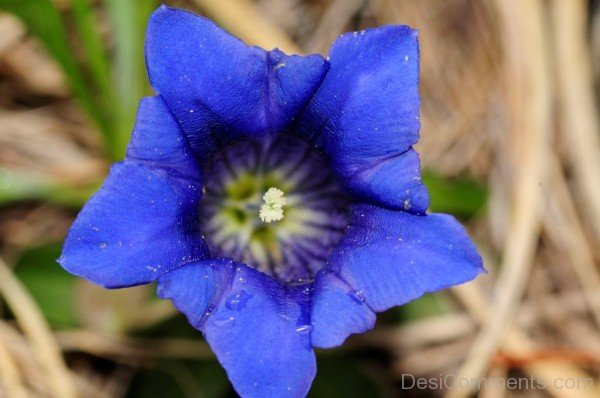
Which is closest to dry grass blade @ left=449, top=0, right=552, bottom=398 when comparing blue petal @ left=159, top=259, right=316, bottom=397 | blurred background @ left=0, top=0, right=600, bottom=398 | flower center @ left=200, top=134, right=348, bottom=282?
blurred background @ left=0, top=0, right=600, bottom=398

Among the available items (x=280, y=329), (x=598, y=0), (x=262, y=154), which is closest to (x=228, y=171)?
(x=262, y=154)

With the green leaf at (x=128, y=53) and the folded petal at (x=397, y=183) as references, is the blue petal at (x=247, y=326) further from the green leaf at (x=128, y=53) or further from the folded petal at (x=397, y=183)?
the green leaf at (x=128, y=53)

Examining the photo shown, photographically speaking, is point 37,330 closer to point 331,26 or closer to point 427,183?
point 427,183

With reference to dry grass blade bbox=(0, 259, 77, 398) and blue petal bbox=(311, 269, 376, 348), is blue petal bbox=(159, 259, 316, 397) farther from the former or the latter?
dry grass blade bbox=(0, 259, 77, 398)

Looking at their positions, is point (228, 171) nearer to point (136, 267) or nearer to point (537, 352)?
point (136, 267)

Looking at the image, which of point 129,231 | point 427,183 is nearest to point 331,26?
point 427,183
